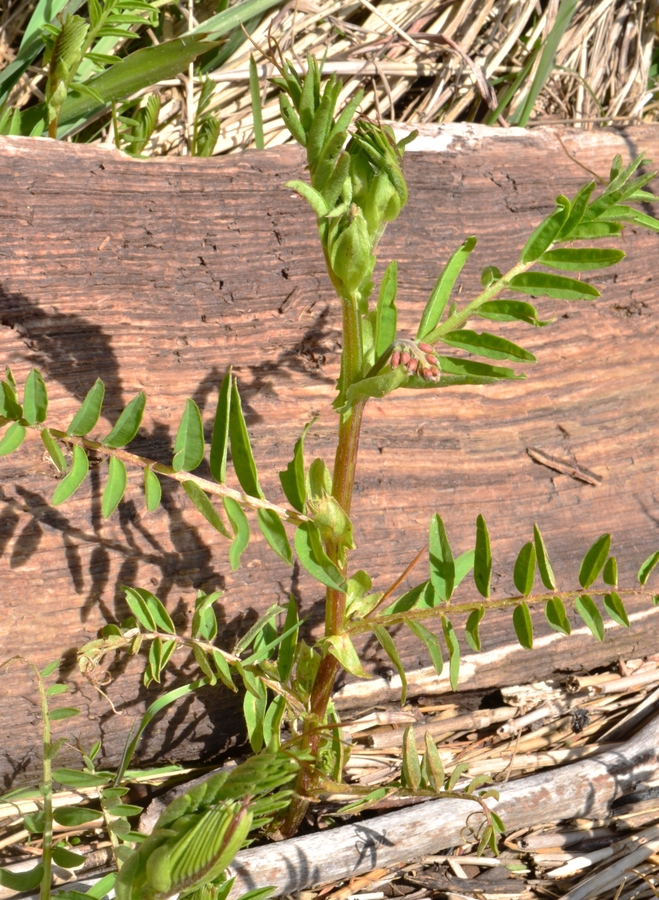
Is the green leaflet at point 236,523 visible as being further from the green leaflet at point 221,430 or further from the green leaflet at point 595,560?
the green leaflet at point 595,560

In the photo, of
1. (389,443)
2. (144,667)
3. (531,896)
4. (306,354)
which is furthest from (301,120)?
(531,896)

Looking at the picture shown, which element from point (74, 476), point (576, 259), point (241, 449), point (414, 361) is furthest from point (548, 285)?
point (74, 476)

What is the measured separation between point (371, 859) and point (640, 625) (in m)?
0.84

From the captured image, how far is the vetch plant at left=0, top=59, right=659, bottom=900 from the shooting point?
3.78ft

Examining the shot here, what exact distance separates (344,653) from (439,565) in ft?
0.71

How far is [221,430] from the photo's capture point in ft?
4.07

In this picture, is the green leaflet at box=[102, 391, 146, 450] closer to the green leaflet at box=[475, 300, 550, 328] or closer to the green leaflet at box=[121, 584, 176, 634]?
the green leaflet at box=[121, 584, 176, 634]

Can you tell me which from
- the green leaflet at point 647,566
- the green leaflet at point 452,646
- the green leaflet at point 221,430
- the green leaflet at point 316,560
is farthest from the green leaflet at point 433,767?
the green leaflet at point 221,430

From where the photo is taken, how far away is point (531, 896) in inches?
67.3

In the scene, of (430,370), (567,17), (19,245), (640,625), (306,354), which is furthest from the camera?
(567,17)

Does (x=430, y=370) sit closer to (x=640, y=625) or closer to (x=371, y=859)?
(x=371, y=859)

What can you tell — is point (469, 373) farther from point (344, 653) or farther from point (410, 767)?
point (410, 767)

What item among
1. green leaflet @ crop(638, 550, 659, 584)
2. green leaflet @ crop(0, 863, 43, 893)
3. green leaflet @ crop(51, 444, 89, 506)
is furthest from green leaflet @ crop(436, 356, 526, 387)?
green leaflet @ crop(0, 863, 43, 893)

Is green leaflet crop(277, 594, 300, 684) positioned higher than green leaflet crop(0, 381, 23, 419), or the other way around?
green leaflet crop(0, 381, 23, 419)
